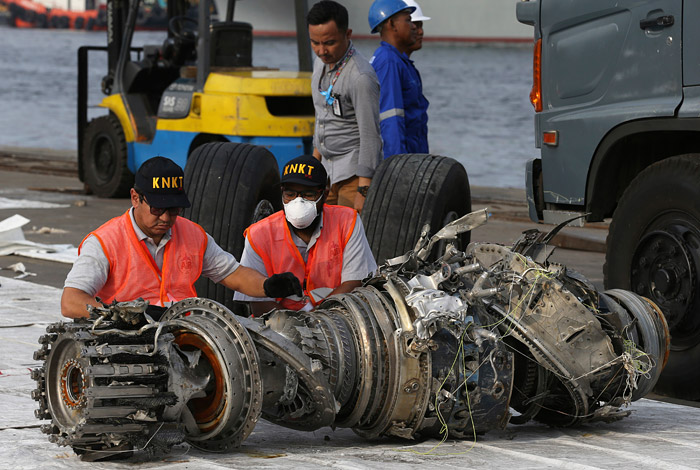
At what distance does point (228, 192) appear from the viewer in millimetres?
7844

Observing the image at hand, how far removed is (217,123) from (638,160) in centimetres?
735

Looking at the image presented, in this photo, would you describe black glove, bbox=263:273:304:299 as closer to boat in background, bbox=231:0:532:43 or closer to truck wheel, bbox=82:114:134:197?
truck wheel, bbox=82:114:134:197

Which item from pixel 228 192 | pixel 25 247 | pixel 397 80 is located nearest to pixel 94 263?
pixel 228 192

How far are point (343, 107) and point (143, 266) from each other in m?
2.47

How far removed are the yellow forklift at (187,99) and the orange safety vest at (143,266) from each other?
5.98m

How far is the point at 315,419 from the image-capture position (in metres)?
5.21

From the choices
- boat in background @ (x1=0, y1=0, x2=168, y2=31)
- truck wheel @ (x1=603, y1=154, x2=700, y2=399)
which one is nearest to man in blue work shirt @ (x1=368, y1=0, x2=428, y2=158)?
truck wheel @ (x1=603, y1=154, x2=700, y2=399)

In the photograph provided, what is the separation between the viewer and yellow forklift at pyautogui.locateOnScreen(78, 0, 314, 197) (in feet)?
45.1

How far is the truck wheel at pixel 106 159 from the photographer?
16.2 metres

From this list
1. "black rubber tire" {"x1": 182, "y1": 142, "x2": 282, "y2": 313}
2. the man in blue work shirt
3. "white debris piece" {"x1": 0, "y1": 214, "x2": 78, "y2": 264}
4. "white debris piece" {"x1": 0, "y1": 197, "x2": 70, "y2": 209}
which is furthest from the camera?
"white debris piece" {"x1": 0, "y1": 197, "x2": 70, "y2": 209}

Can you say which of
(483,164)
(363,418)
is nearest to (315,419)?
(363,418)

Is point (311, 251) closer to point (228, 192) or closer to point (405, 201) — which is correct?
point (405, 201)

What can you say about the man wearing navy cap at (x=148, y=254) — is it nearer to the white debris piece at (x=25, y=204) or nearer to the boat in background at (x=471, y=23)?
the white debris piece at (x=25, y=204)

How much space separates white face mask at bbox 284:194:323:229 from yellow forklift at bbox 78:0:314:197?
560cm
